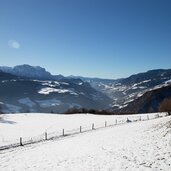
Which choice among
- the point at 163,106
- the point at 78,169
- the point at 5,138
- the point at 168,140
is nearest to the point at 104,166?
the point at 78,169

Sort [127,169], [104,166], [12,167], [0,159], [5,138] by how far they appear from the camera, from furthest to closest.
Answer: [5,138]
[0,159]
[12,167]
[104,166]
[127,169]

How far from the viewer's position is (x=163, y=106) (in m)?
Answer: 95.4

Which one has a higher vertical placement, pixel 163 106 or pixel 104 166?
pixel 163 106

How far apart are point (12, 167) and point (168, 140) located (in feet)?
52.6

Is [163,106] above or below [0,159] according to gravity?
above

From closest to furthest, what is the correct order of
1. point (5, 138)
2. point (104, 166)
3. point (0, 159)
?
point (104, 166) < point (0, 159) < point (5, 138)

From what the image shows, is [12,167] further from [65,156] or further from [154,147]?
[154,147]

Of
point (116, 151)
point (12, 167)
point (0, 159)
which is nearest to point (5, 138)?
point (0, 159)

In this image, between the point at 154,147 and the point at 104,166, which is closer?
the point at 104,166

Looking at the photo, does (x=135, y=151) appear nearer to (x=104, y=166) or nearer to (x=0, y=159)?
(x=104, y=166)

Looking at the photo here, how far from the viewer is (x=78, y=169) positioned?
22.9 m

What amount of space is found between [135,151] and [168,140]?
3.90 meters

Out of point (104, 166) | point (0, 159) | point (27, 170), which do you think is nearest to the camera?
point (104, 166)

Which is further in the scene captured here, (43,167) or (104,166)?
(43,167)
